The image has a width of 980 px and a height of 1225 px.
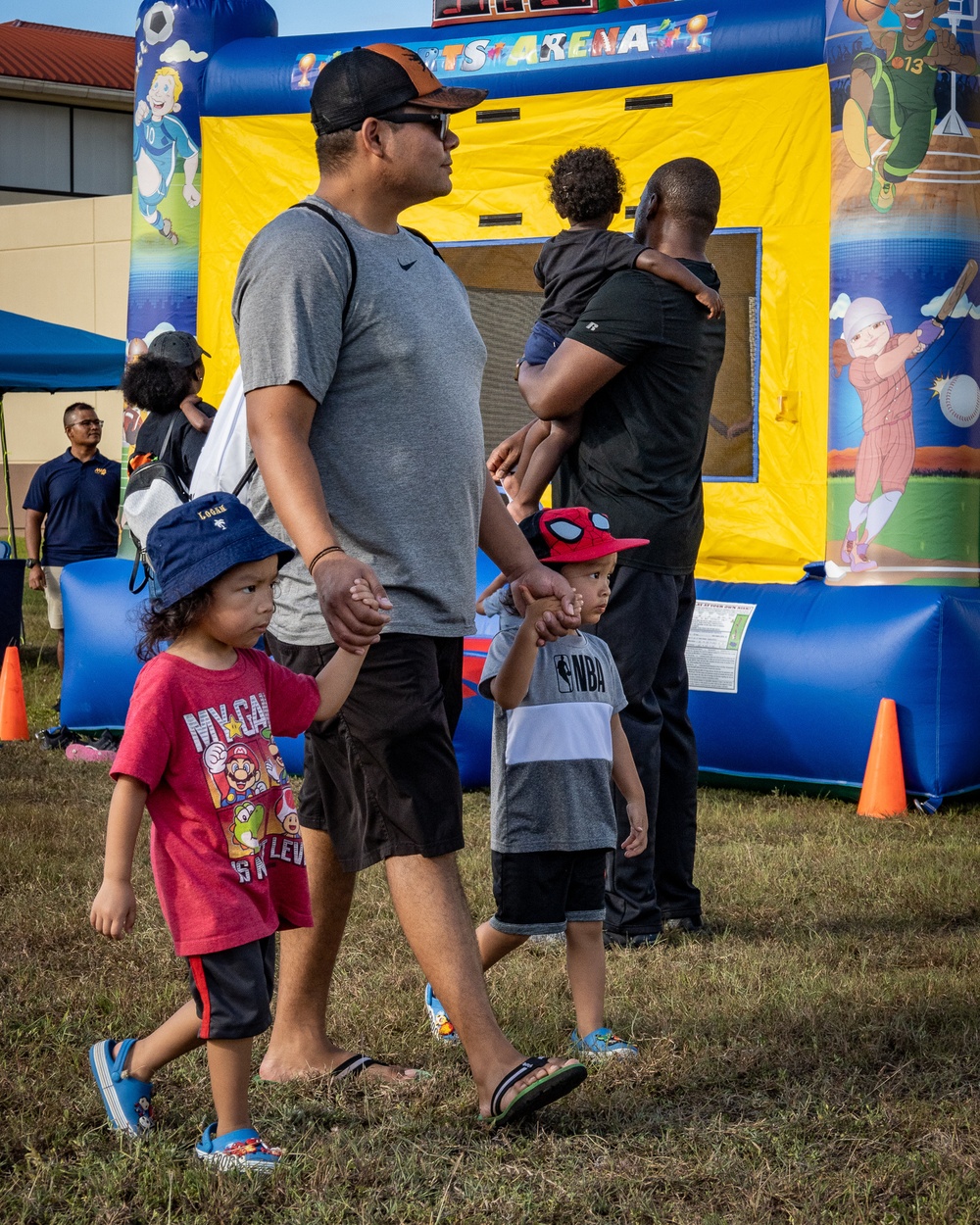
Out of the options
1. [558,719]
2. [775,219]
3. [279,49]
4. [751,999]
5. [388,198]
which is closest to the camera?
[388,198]

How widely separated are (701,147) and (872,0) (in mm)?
1233

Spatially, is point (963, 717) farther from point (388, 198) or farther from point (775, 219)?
point (388, 198)

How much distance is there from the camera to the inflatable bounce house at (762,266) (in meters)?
6.18

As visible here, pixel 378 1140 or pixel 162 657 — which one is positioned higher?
pixel 162 657

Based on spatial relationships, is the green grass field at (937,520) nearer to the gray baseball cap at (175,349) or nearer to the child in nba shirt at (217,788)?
the gray baseball cap at (175,349)

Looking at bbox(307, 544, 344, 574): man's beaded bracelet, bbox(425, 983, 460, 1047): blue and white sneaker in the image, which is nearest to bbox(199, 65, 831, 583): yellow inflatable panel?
bbox(425, 983, 460, 1047): blue and white sneaker

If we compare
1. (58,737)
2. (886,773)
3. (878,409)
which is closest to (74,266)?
(58,737)

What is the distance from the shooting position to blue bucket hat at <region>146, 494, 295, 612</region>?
8.44 ft

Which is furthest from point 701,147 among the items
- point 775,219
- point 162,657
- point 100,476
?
point 162,657

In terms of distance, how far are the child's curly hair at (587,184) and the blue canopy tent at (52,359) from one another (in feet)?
26.8

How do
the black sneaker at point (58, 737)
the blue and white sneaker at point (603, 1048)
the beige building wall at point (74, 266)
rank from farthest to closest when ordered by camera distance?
the beige building wall at point (74, 266), the black sneaker at point (58, 737), the blue and white sneaker at point (603, 1048)

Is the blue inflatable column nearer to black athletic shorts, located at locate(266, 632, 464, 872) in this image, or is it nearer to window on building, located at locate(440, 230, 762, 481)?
window on building, located at locate(440, 230, 762, 481)

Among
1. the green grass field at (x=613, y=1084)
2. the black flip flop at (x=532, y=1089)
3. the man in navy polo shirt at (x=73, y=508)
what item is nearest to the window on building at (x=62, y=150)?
the man in navy polo shirt at (x=73, y=508)

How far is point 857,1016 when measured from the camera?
345 centimetres
